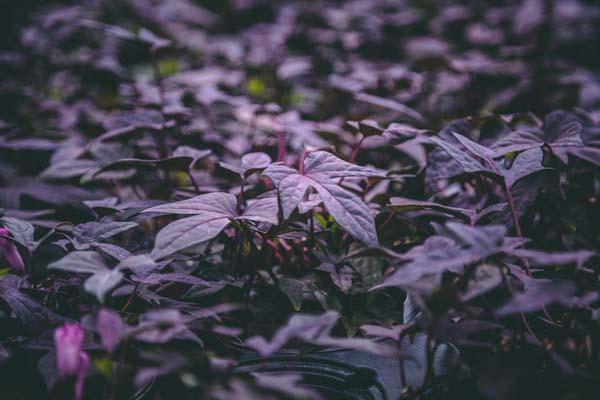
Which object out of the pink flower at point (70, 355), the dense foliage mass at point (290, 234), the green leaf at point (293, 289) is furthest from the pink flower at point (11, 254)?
the green leaf at point (293, 289)

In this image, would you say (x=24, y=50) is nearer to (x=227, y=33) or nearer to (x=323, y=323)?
(x=227, y=33)

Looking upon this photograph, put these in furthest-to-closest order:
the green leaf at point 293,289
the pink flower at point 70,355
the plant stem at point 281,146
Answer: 1. the plant stem at point 281,146
2. the green leaf at point 293,289
3. the pink flower at point 70,355

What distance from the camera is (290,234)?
0.83 metres

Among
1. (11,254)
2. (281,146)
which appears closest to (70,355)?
(11,254)

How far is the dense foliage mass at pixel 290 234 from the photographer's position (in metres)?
0.55

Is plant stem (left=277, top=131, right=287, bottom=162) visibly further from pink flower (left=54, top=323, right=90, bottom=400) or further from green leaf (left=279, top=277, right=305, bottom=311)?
pink flower (left=54, top=323, right=90, bottom=400)

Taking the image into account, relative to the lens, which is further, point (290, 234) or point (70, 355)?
point (290, 234)

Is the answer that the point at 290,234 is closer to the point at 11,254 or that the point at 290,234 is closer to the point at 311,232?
the point at 311,232

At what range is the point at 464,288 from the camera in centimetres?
63

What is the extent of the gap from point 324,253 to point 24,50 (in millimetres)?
1825

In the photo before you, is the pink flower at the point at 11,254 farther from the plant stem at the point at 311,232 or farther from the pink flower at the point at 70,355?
the plant stem at the point at 311,232

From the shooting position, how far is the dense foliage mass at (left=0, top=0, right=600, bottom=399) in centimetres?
55

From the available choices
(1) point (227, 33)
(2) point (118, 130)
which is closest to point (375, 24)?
(1) point (227, 33)

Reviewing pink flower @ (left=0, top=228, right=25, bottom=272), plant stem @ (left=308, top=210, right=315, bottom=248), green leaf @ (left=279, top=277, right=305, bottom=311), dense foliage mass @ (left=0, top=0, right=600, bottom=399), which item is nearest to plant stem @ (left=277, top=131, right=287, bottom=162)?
dense foliage mass @ (left=0, top=0, right=600, bottom=399)
